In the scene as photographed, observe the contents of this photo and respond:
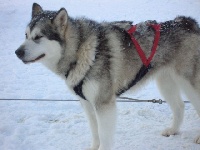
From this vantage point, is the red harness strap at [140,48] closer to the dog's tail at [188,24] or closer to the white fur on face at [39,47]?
the dog's tail at [188,24]

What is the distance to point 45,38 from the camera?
3115 mm

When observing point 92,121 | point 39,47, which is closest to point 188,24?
point 92,121

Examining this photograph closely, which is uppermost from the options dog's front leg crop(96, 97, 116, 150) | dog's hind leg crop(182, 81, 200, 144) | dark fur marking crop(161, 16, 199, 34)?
dark fur marking crop(161, 16, 199, 34)

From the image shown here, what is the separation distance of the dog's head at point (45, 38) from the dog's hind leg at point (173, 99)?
1713mm

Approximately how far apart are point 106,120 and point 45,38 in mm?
1215

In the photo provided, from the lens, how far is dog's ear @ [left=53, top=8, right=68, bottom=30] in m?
3.14

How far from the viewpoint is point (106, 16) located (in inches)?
508

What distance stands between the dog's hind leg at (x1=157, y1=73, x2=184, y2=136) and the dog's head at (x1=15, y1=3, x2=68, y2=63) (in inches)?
67.4

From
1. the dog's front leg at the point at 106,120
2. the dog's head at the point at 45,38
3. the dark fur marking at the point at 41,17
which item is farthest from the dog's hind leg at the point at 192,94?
the dark fur marking at the point at 41,17

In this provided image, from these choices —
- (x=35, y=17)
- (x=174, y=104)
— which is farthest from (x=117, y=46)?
(x=174, y=104)

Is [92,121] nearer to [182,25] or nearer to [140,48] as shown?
[140,48]

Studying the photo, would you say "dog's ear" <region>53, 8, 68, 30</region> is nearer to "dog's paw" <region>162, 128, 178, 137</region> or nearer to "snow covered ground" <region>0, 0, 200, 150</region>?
"snow covered ground" <region>0, 0, 200, 150</region>

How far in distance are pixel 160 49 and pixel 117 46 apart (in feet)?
1.96

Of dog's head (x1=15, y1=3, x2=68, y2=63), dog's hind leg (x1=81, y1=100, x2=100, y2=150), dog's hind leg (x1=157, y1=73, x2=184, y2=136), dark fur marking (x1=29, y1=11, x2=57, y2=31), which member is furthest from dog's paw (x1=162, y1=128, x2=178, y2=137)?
dark fur marking (x1=29, y1=11, x2=57, y2=31)
